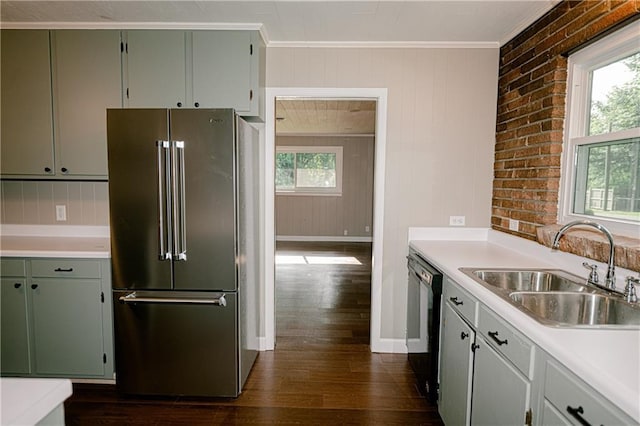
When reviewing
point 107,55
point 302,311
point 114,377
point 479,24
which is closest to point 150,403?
point 114,377

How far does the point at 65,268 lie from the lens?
94.6 inches

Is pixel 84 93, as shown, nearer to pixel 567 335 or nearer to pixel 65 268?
pixel 65 268

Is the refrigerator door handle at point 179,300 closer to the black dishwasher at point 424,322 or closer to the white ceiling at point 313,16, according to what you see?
the black dishwasher at point 424,322

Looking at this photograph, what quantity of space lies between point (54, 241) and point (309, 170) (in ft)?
20.0

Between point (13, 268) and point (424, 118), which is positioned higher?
point (424, 118)

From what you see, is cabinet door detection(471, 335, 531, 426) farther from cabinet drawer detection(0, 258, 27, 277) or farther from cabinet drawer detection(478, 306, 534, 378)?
cabinet drawer detection(0, 258, 27, 277)

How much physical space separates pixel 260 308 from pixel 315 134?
5861 mm

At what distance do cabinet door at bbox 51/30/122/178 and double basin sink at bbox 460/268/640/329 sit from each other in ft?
8.68

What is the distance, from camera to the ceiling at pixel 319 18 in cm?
226

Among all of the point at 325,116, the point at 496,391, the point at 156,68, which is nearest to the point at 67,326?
the point at 156,68

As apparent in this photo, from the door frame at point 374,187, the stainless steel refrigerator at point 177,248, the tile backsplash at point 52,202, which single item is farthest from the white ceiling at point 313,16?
the tile backsplash at point 52,202

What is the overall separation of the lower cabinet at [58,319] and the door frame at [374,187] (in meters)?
1.15

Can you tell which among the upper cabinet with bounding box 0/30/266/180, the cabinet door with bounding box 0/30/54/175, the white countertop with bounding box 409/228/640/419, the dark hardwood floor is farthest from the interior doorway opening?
the cabinet door with bounding box 0/30/54/175

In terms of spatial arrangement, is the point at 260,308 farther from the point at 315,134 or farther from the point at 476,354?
the point at 315,134
